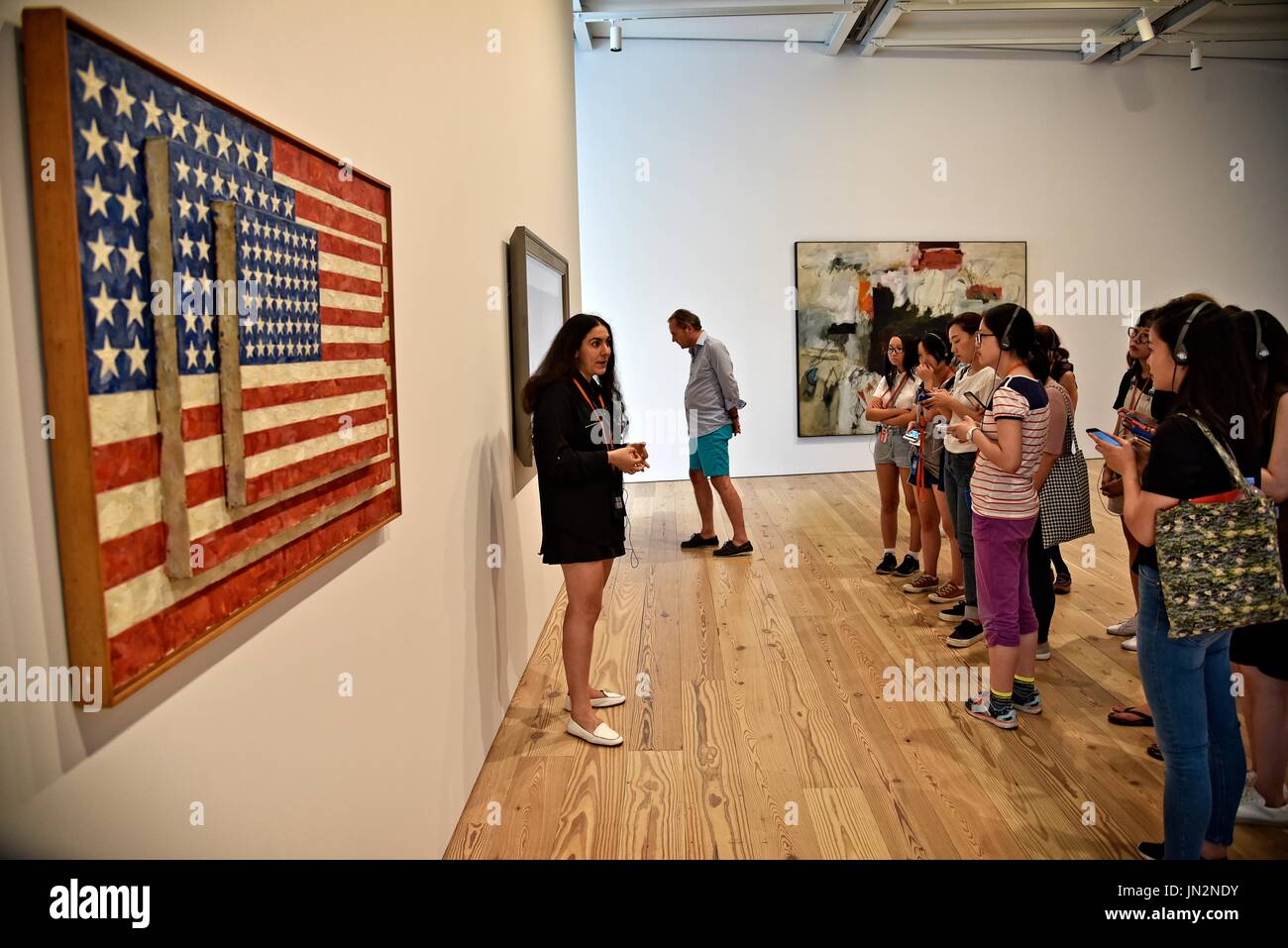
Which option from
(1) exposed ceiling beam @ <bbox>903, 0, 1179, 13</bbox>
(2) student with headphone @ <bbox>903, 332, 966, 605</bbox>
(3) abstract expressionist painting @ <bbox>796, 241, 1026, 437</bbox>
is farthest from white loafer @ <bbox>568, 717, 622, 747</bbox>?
(1) exposed ceiling beam @ <bbox>903, 0, 1179, 13</bbox>

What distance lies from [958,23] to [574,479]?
8.51 meters

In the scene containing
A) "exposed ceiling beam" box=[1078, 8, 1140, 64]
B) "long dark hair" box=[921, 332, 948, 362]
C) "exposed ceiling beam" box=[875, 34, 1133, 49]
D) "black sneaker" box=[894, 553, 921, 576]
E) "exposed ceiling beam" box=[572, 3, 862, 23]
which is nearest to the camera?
"long dark hair" box=[921, 332, 948, 362]

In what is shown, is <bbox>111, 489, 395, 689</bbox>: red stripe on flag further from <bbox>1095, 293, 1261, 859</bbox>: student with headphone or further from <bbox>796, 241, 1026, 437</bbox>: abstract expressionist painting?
<bbox>796, 241, 1026, 437</bbox>: abstract expressionist painting

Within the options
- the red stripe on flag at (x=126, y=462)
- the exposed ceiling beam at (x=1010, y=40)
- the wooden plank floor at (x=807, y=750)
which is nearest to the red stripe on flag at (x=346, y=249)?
the red stripe on flag at (x=126, y=462)

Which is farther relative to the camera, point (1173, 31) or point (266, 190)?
point (1173, 31)

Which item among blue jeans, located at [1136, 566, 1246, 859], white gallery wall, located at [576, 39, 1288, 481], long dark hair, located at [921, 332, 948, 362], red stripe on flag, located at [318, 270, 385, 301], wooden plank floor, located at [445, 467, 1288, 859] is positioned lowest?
wooden plank floor, located at [445, 467, 1288, 859]

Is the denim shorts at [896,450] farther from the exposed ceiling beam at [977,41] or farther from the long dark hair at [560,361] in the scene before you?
the exposed ceiling beam at [977,41]

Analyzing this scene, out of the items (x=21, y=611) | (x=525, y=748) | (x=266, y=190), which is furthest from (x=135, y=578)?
(x=525, y=748)

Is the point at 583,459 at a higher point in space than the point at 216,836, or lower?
higher

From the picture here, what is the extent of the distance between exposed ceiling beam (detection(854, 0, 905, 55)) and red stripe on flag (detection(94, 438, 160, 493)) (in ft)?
29.8

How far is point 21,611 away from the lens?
1.05 metres

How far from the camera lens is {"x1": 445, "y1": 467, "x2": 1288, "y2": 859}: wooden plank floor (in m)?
2.94

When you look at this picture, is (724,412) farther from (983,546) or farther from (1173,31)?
(1173,31)
